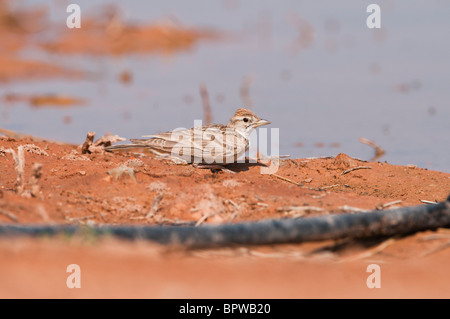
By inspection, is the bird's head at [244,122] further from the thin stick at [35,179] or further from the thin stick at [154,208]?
the thin stick at [35,179]

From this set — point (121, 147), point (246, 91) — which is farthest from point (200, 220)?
point (246, 91)

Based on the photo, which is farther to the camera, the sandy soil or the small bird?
the small bird

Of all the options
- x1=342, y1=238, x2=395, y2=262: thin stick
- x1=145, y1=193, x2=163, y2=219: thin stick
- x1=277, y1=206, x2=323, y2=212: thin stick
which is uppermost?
x1=145, y1=193, x2=163, y2=219: thin stick

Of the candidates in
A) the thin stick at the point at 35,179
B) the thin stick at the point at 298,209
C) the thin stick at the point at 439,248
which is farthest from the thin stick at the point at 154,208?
the thin stick at the point at 439,248

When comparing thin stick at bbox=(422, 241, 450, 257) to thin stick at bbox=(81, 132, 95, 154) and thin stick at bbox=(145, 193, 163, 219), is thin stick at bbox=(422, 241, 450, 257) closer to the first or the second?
thin stick at bbox=(145, 193, 163, 219)

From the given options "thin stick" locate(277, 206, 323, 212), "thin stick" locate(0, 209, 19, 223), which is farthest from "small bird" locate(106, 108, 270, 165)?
"thin stick" locate(0, 209, 19, 223)

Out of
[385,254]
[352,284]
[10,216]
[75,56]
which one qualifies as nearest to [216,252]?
[352,284]
